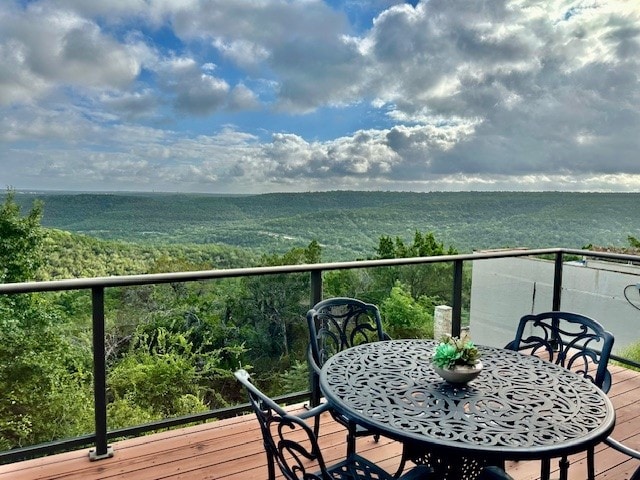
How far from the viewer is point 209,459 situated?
2773 millimetres

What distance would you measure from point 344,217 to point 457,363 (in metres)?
12.6

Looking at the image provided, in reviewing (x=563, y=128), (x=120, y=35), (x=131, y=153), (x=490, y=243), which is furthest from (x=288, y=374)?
(x=131, y=153)

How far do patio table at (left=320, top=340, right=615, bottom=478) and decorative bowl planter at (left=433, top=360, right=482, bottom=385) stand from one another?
0.16ft

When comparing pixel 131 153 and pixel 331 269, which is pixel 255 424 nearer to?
pixel 331 269

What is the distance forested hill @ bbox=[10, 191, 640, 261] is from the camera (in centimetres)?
→ 1116

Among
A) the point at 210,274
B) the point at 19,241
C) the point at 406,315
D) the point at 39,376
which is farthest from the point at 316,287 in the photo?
the point at 19,241

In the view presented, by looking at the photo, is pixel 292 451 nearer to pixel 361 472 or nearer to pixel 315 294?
pixel 361 472

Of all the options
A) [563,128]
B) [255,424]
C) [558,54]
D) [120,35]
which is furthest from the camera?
[120,35]

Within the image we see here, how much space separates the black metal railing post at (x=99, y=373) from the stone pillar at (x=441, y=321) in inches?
108

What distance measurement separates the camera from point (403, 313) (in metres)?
4.18

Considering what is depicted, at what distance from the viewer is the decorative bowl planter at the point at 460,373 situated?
1.99 metres

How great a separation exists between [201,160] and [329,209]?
644 cm

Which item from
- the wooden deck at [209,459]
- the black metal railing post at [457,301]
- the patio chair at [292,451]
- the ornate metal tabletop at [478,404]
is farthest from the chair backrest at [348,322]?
the black metal railing post at [457,301]

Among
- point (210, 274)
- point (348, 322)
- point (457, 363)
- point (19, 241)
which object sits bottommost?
point (19, 241)
